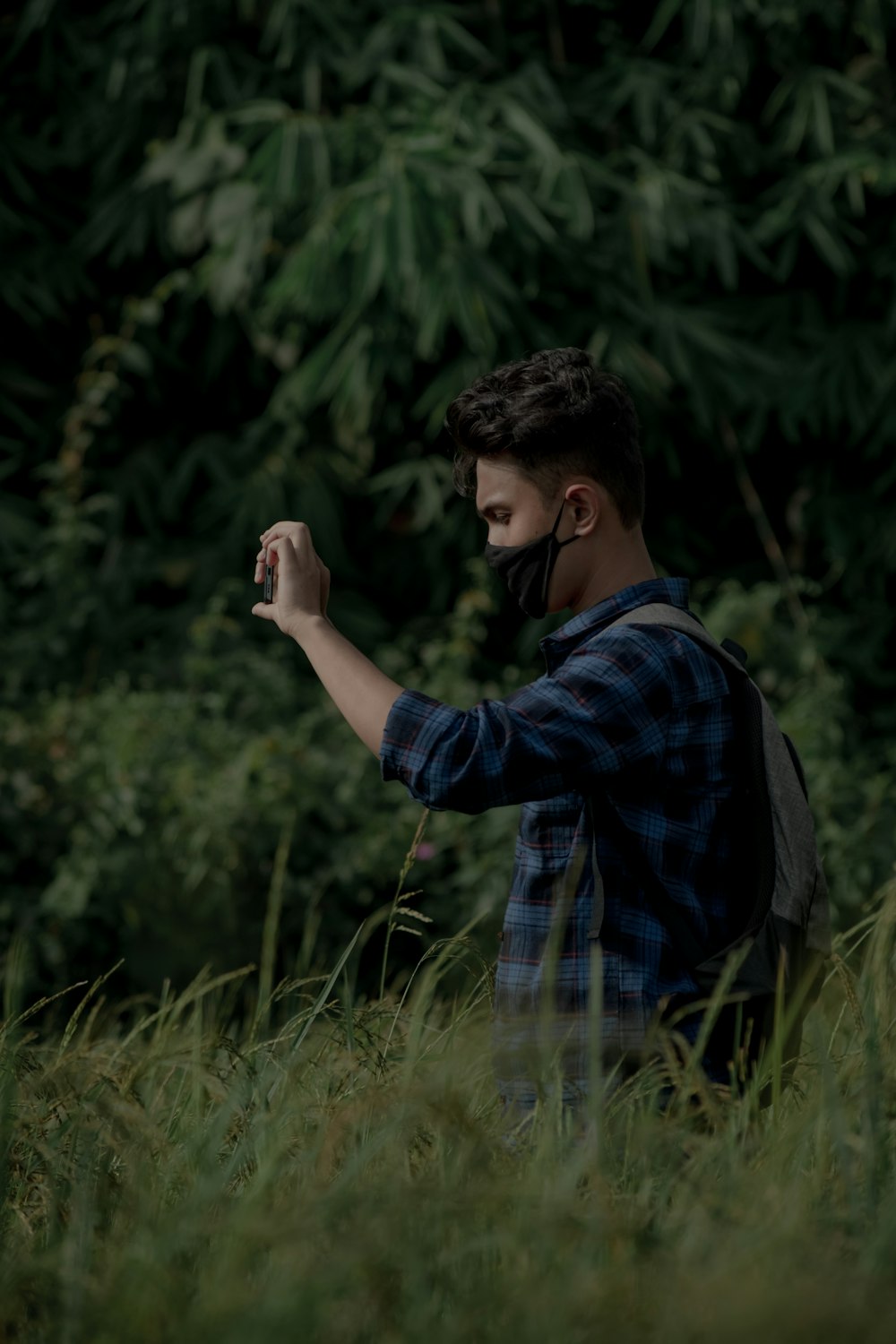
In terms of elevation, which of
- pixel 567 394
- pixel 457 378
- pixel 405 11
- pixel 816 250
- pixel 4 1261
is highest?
pixel 405 11

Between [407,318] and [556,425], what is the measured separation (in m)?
3.98

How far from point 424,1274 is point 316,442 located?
16.6 ft

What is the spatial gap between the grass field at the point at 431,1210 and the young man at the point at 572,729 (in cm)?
13

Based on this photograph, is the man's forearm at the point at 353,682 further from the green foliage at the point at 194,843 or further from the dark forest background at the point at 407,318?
the dark forest background at the point at 407,318

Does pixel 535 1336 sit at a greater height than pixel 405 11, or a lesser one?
lesser

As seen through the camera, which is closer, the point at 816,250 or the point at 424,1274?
the point at 424,1274

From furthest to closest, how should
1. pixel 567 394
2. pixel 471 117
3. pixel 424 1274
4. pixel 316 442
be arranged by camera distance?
pixel 316 442 → pixel 471 117 → pixel 567 394 → pixel 424 1274

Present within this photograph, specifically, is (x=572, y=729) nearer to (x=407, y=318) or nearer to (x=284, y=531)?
(x=284, y=531)

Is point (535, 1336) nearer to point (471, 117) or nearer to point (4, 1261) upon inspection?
point (4, 1261)

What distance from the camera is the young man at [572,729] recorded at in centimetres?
171

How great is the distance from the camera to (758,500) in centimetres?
622

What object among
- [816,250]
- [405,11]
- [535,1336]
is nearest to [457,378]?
[405,11]

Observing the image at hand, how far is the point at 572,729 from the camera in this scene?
67.3 inches

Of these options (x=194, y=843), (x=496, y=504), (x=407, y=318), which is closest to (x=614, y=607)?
(x=496, y=504)
